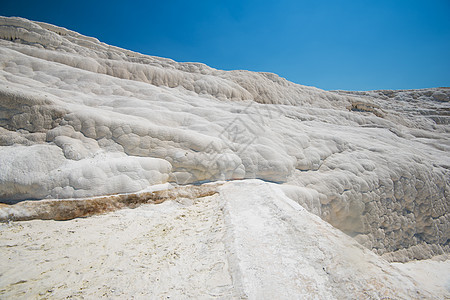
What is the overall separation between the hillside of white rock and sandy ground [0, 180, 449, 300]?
15mm

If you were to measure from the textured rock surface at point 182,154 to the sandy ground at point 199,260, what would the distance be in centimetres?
99

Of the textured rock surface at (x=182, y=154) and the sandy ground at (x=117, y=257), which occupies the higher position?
the textured rock surface at (x=182, y=154)

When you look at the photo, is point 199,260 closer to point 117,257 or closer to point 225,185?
point 117,257

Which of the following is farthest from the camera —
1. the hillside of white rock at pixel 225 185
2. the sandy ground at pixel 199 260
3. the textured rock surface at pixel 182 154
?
the textured rock surface at pixel 182 154

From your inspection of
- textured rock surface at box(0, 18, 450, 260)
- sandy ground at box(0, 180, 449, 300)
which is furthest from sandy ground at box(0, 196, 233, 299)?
textured rock surface at box(0, 18, 450, 260)

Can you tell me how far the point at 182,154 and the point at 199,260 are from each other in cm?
267

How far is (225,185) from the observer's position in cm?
409

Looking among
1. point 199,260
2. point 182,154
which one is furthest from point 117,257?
point 182,154

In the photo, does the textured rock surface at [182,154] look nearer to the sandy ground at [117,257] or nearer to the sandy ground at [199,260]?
the sandy ground at [117,257]

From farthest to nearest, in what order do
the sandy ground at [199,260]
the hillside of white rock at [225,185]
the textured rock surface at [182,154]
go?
the textured rock surface at [182,154] → the hillside of white rock at [225,185] → the sandy ground at [199,260]

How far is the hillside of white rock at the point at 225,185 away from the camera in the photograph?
5.86 ft

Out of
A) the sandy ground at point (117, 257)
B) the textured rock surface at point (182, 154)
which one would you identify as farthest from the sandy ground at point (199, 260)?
the textured rock surface at point (182, 154)

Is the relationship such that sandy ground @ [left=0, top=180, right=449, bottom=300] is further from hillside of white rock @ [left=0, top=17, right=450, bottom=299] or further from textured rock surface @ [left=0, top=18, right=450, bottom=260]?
textured rock surface @ [left=0, top=18, right=450, bottom=260]

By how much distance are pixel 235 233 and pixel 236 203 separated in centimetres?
90
